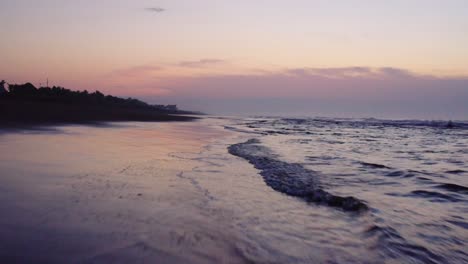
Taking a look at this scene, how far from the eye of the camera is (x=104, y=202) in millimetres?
4855

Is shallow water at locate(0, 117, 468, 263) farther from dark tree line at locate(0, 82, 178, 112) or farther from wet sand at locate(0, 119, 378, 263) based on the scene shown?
dark tree line at locate(0, 82, 178, 112)

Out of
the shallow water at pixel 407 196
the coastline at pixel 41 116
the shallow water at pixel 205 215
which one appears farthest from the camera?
the coastline at pixel 41 116

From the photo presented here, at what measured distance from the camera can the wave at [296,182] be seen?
5844 mm

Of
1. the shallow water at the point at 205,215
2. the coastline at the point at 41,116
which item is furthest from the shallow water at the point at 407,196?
the coastline at the point at 41,116

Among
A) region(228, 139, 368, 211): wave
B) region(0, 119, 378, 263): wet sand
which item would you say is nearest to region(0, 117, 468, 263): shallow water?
region(0, 119, 378, 263): wet sand

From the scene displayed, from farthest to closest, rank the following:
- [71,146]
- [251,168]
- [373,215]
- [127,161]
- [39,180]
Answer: [71,146] → [251,168] → [127,161] → [39,180] → [373,215]

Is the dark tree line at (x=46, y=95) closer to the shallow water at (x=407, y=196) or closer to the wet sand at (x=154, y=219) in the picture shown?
the wet sand at (x=154, y=219)

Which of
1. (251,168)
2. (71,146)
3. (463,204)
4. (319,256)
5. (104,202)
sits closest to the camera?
(319,256)

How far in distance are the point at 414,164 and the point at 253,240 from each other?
26.6ft

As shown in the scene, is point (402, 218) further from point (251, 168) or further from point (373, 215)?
point (251, 168)

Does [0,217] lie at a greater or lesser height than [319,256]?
greater

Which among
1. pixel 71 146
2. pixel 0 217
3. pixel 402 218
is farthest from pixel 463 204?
pixel 71 146

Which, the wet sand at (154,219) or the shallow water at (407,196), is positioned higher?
the wet sand at (154,219)

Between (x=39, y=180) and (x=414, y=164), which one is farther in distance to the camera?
(x=414, y=164)
